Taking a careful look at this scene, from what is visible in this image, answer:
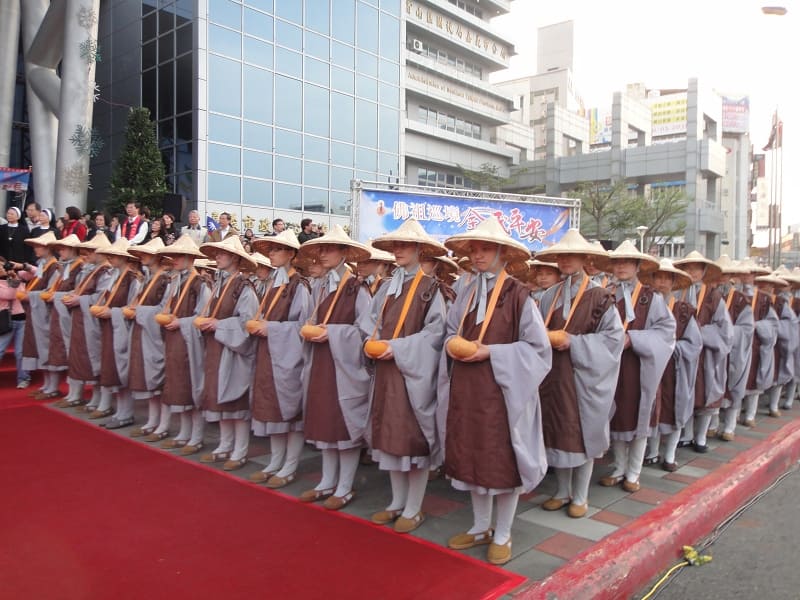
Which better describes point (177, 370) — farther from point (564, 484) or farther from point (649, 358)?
point (649, 358)

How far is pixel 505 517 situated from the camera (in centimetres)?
381

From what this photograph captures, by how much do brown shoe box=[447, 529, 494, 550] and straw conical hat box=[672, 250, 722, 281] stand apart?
3.88 meters

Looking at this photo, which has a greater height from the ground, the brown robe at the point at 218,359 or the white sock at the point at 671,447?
the brown robe at the point at 218,359

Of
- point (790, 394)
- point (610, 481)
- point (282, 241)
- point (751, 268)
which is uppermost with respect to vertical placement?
point (282, 241)

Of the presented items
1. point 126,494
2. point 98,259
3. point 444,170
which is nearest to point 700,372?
point 126,494

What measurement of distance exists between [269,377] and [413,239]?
5.77 ft

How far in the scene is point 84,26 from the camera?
1445cm

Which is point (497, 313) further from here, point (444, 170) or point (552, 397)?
point (444, 170)

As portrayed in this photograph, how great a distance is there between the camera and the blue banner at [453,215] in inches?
487

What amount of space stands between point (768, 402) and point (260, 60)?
18546 mm

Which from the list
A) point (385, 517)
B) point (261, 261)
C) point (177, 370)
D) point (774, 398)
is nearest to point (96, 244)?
point (261, 261)

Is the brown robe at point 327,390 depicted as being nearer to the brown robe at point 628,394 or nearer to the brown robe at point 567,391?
the brown robe at point 567,391

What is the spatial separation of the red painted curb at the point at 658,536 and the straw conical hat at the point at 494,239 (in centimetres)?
186

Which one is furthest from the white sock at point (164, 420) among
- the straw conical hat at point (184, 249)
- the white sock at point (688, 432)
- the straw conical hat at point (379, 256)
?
the white sock at point (688, 432)
